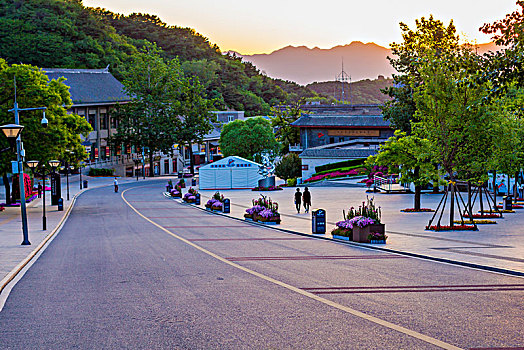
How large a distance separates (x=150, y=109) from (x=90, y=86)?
11.4 metres

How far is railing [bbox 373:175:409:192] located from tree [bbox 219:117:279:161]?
1278 inches

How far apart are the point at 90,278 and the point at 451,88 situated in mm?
18779

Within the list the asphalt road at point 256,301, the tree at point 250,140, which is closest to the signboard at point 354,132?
the tree at point 250,140

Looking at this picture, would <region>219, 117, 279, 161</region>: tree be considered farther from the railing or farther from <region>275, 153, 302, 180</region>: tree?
the railing

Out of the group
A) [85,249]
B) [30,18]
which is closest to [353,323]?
[85,249]

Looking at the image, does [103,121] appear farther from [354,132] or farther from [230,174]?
[230,174]

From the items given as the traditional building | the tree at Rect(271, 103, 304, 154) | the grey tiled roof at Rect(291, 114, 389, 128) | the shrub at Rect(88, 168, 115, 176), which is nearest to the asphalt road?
the traditional building

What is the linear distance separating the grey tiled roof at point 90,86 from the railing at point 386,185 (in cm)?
5682

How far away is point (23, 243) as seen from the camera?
2567cm

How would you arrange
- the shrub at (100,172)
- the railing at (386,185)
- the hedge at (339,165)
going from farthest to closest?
the shrub at (100,172) → the hedge at (339,165) → the railing at (386,185)

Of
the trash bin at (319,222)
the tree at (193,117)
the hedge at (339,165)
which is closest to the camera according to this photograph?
the trash bin at (319,222)

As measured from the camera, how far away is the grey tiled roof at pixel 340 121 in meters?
97.5

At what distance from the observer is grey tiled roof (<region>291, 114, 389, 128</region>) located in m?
97.5

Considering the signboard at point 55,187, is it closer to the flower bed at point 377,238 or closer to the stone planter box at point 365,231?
the stone planter box at point 365,231
